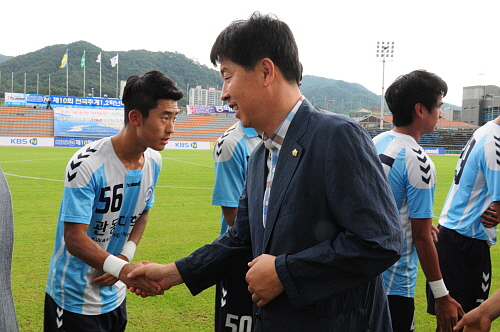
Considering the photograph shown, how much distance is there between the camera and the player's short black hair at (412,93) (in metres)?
3.12

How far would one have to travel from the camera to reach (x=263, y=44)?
186 centimetres

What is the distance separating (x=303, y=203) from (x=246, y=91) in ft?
1.83

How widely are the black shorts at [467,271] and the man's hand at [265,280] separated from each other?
2.34 m

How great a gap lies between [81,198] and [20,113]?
5536cm

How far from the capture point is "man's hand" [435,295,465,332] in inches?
119

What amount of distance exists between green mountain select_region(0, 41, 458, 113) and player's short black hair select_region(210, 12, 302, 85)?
287ft

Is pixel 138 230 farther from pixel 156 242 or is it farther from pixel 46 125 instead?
pixel 46 125

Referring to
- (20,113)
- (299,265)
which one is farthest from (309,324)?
(20,113)

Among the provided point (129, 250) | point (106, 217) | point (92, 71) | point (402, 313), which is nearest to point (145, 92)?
point (106, 217)

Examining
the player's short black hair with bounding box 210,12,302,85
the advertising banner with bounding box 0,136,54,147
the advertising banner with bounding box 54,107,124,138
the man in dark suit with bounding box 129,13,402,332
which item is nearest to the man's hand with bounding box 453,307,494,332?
the man in dark suit with bounding box 129,13,402,332

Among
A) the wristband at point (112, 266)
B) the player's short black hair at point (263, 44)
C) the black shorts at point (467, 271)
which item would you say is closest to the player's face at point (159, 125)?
the wristband at point (112, 266)

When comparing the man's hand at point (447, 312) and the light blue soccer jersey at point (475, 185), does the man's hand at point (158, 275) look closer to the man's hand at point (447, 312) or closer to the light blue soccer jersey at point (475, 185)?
the man's hand at point (447, 312)

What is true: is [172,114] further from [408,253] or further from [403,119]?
[408,253]

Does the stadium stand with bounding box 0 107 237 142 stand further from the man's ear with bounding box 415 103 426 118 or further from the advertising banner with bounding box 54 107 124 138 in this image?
the man's ear with bounding box 415 103 426 118
